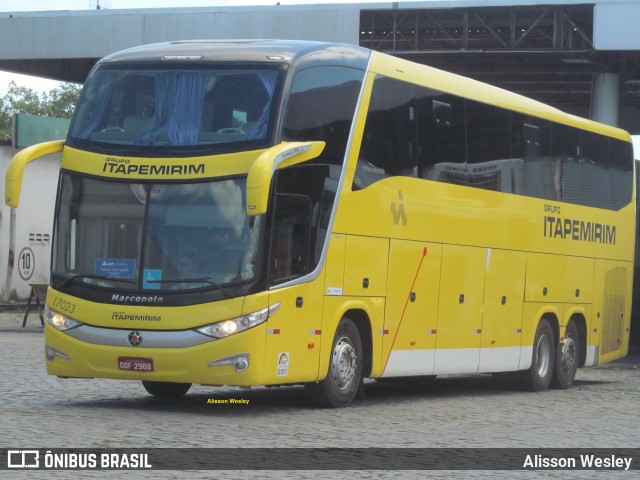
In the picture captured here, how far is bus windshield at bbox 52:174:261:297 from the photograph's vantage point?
13914 mm

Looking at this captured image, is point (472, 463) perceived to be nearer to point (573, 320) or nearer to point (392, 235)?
point (392, 235)

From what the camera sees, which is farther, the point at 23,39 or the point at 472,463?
the point at 23,39

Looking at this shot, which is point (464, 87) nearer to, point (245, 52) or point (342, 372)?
point (245, 52)

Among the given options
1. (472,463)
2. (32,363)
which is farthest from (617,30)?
(472,463)

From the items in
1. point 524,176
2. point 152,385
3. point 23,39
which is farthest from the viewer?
point 23,39

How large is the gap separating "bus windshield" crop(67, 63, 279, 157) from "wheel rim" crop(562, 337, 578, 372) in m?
9.11

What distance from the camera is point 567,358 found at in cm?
2184

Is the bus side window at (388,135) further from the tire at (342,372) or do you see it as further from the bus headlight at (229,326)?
the bus headlight at (229,326)

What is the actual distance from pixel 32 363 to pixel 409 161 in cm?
801

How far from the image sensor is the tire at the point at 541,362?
2066cm

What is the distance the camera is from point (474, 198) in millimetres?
18438

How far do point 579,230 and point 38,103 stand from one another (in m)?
98.7

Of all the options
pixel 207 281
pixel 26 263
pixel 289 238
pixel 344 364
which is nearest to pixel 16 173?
pixel 207 281

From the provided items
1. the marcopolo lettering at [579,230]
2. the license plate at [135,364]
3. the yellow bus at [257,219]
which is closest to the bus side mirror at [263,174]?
the yellow bus at [257,219]
